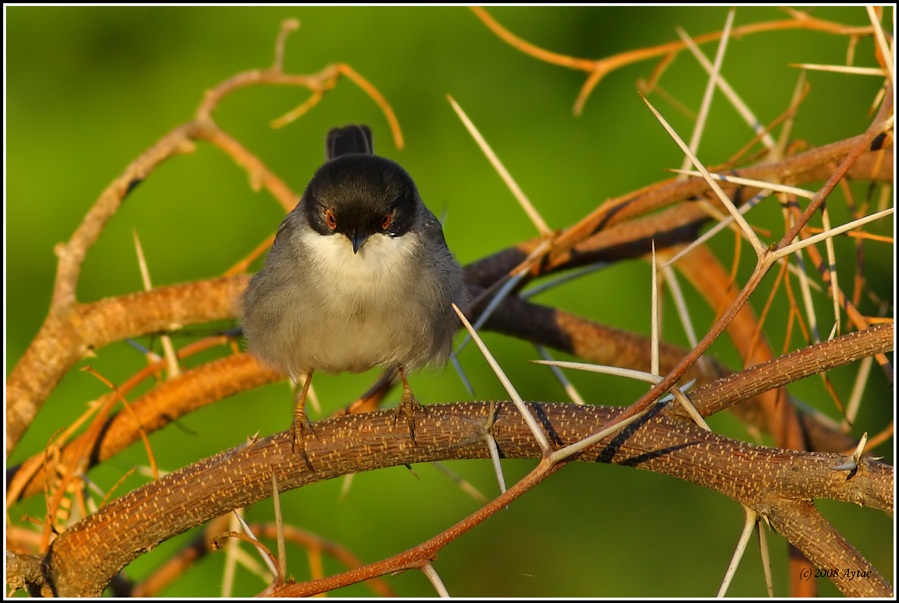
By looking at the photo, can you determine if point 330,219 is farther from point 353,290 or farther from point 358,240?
point 353,290

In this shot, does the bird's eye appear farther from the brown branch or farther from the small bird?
the brown branch

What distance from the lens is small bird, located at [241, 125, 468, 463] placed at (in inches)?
120

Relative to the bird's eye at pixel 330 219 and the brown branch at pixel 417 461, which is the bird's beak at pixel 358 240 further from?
the brown branch at pixel 417 461

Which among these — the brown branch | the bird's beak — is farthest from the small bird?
the brown branch

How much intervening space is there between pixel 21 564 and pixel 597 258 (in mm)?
1876

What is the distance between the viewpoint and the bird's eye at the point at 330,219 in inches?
123

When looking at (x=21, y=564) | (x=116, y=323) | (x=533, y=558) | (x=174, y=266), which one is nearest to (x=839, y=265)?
(x=533, y=558)

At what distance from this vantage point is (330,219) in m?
3.13

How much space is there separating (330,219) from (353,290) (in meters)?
0.25

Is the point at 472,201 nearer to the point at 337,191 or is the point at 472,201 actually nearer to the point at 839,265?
the point at 337,191

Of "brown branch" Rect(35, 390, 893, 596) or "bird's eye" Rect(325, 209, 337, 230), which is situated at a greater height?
"bird's eye" Rect(325, 209, 337, 230)

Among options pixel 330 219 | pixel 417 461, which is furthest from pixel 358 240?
pixel 417 461

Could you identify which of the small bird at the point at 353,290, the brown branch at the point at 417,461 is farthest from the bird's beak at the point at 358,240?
the brown branch at the point at 417,461

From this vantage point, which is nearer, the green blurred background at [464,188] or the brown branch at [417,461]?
the brown branch at [417,461]
